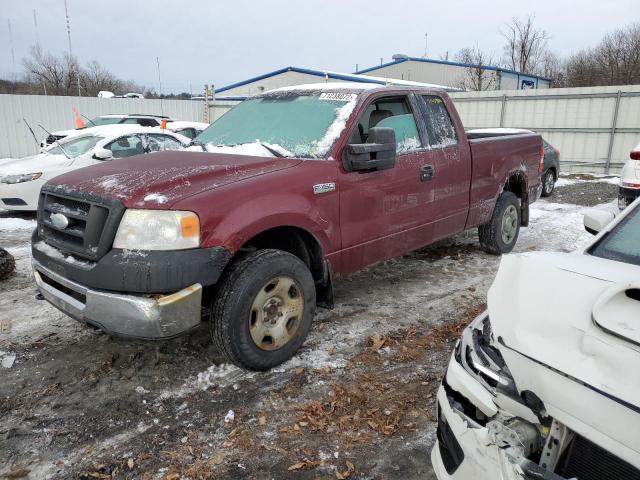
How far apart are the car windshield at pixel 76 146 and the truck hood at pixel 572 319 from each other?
8.79 m

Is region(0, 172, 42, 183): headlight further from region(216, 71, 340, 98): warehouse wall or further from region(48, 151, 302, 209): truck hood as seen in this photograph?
region(216, 71, 340, 98): warehouse wall

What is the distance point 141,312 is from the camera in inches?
109

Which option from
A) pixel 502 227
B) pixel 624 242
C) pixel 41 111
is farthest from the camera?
pixel 41 111

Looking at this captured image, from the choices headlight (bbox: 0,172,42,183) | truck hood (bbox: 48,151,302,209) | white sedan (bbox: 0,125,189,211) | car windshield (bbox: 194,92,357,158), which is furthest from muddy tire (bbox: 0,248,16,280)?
headlight (bbox: 0,172,42,183)

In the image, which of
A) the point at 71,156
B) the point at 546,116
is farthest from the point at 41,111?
the point at 546,116

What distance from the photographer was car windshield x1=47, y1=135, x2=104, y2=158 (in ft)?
29.4

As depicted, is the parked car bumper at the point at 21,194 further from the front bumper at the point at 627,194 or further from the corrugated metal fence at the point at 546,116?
the corrugated metal fence at the point at 546,116

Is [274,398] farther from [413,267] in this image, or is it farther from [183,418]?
[413,267]

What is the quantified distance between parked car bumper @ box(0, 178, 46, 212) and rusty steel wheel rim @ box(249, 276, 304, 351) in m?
6.35

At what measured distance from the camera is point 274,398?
3.12 m

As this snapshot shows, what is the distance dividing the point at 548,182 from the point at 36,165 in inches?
405

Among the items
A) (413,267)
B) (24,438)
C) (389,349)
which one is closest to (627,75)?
(413,267)

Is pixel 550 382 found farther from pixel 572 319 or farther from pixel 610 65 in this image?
pixel 610 65

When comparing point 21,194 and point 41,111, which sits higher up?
point 41,111
